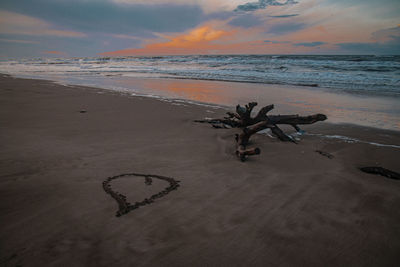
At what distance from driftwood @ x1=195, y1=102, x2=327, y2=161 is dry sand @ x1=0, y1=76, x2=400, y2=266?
0.81 feet

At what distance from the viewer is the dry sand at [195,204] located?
5.19 feet

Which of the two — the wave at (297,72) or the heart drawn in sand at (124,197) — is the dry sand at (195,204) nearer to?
the heart drawn in sand at (124,197)

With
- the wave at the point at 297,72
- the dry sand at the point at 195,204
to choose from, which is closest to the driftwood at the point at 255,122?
the dry sand at the point at 195,204

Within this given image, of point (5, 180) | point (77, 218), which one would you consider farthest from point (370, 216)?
point (5, 180)

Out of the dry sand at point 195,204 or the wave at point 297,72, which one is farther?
the wave at point 297,72

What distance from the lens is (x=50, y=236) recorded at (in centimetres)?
166

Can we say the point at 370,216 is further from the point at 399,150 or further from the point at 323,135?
the point at 323,135

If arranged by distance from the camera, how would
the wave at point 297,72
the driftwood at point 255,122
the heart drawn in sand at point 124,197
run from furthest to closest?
the wave at point 297,72
the driftwood at point 255,122
the heart drawn in sand at point 124,197

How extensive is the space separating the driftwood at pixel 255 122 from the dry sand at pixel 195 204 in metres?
0.25

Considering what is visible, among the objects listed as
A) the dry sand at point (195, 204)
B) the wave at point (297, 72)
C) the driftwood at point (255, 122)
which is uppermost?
the wave at point (297, 72)

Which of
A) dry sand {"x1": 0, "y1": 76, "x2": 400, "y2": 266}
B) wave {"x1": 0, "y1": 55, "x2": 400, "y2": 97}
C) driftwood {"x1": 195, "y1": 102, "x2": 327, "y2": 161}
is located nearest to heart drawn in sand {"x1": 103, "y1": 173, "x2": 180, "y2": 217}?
dry sand {"x1": 0, "y1": 76, "x2": 400, "y2": 266}

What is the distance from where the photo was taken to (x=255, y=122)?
4.70 m

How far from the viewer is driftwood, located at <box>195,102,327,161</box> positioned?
3.58m

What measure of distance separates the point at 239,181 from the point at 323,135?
3.05m
